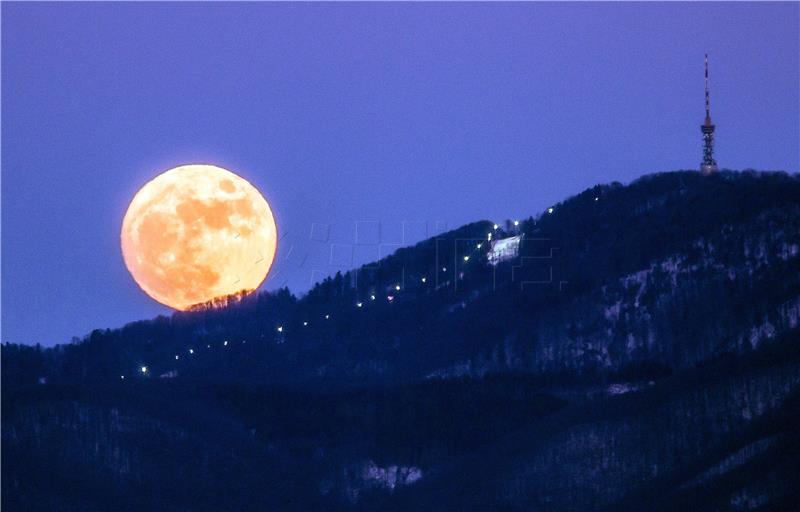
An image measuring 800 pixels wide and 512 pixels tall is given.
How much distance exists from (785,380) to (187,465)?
28.3 metres

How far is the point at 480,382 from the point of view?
131 metres

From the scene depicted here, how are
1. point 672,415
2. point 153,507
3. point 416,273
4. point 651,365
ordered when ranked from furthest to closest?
point 416,273 < point 651,365 < point 672,415 < point 153,507

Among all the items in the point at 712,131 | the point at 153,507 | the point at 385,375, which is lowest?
the point at 153,507

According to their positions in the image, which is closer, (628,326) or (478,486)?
(478,486)

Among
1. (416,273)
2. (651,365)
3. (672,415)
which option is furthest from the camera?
(416,273)

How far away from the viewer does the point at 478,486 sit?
11844 centimetres

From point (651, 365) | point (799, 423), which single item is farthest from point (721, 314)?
point (799, 423)

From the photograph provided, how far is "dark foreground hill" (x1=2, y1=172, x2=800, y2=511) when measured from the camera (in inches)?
4619

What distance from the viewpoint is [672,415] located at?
4779 inches

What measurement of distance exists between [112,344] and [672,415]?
32614 millimetres

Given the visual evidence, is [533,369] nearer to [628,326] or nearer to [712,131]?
[628,326]

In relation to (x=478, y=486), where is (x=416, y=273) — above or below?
above

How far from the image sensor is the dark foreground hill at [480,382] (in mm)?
117312

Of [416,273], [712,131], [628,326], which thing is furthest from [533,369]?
[712,131]
